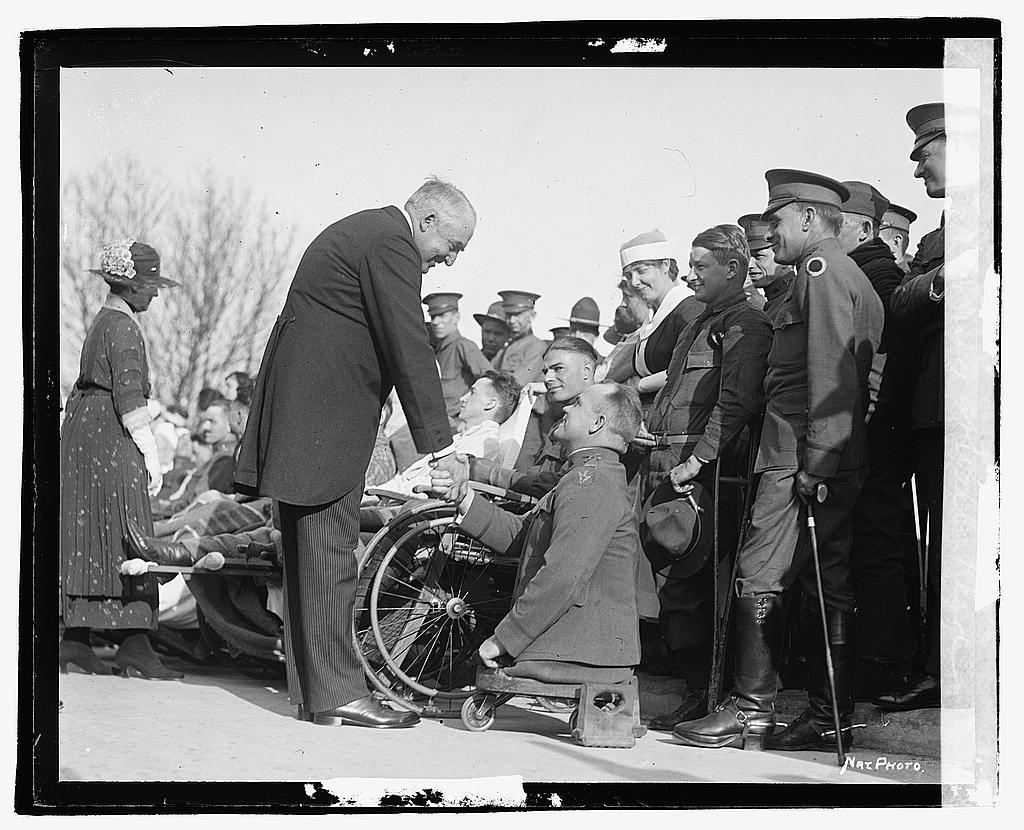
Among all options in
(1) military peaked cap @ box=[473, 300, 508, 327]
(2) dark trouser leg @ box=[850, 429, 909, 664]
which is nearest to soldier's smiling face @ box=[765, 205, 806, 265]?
(2) dark trouser leg @ box=[850, 429, 909, 664]

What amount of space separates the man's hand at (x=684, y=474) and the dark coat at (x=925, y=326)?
3.00ft

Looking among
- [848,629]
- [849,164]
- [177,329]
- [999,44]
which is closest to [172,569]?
[177,329]

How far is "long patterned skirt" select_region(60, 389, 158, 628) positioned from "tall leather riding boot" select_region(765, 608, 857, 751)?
9.23ft

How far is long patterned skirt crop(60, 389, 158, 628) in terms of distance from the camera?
693 centimetres

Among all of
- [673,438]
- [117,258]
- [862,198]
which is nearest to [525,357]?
[673,438]

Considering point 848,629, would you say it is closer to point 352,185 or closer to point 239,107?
point 352,185

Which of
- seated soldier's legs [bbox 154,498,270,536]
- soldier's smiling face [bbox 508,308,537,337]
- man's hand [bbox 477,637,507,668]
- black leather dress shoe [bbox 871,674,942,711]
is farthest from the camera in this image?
seated soldier's legs [bbox 154,498,270,536]

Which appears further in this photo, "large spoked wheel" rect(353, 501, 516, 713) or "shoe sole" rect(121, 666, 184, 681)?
"shoe sole" rect(121, 666, 184, 681)

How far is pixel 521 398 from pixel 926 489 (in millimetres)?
1733

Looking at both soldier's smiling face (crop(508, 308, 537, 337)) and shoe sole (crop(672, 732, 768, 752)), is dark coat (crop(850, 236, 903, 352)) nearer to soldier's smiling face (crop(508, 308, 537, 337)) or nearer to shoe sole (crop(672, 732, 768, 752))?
soldier's smiling face (crop(508, 308, 537, 337))

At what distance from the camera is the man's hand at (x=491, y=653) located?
6547 millimetres

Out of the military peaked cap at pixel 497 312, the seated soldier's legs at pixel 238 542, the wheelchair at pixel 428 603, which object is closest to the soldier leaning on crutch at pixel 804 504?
the wheelchair at pixel 428 603

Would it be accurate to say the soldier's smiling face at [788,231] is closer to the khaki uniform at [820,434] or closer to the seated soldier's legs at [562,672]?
the khaki uniform at [820,434]

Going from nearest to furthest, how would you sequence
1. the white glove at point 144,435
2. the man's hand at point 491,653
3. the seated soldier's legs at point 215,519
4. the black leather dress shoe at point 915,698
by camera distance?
the man's hand at point 491,653, the black leather dress shoe at point 915,698, the white glove at point 144,435, the seated soldier's legs at point 215,519
